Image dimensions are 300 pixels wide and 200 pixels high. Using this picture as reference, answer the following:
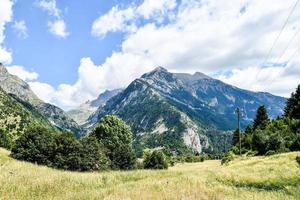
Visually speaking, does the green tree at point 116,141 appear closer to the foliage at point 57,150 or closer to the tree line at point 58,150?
the tree line at point 58,150

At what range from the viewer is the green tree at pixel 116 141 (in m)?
85.6

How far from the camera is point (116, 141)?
87.8 metres

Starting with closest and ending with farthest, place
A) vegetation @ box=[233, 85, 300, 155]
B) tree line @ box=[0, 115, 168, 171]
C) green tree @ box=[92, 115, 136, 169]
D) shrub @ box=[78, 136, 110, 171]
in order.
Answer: tree line @ box=[0, 115, 168, 171]
shrub @ box=[78, 136, 110, 171]
vegetation @ box=[233, 85, 300, 155]
green tree @ box=[92, 115, 136, 169]

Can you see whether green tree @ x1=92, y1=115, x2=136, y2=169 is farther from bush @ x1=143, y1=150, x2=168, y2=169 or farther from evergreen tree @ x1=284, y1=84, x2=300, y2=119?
evergreen tree @ x1=284, y1=84, x2=300, y2=119

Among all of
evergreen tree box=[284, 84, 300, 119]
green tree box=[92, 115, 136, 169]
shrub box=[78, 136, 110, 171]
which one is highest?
evergreen tree box=[284, 84, 300, 119]

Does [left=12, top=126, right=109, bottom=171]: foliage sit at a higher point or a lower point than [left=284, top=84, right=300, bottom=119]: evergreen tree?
lower

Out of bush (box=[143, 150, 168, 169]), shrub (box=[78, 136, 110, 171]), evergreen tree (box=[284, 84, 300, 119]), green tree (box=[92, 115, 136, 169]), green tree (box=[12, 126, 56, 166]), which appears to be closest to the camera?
green tree (box=[12, 126, 56, 166])

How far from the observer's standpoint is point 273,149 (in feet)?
247

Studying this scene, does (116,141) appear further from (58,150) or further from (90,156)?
(58,150)

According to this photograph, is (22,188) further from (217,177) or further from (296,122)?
(296,122)

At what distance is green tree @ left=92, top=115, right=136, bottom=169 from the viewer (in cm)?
8562

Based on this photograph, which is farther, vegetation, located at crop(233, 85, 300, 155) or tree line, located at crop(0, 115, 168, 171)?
vegetation, located at crop(233, 85, 300, 155)

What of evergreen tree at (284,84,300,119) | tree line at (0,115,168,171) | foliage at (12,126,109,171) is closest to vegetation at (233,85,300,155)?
evergreen tree at (284,84,300,119)

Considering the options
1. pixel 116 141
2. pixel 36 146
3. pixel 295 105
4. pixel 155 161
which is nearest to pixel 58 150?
pixel 36 146
